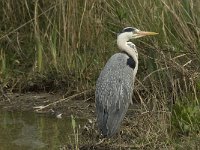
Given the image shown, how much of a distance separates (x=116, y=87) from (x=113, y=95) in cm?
12

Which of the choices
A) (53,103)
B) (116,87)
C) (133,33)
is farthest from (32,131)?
(133,33)

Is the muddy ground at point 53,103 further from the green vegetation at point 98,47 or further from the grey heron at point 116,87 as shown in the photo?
the grey heron at point 116,87

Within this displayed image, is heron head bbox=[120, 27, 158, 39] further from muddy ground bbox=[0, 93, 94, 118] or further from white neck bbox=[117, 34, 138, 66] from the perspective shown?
muddy ground bbox=[0, 93, 94, 118]

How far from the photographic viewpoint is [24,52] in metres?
8.91

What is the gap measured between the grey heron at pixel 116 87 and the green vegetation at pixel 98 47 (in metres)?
0.20

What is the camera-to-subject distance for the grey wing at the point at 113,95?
247 inches

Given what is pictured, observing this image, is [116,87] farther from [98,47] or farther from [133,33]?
[98,47]

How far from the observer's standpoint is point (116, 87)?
6.58m

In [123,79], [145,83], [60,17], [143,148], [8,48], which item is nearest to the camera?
[143,148]

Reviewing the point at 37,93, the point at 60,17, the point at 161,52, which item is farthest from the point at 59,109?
the point at 161,52

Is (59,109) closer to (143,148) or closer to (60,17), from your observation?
(60,17)

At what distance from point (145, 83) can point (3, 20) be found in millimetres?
2348

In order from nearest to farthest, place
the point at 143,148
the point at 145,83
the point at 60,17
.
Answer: the point at 143,148 < the point at 145,83 < the point at 60,17

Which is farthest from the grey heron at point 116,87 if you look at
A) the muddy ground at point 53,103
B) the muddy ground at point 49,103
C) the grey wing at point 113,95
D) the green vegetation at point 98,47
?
the muddy ground at point 49,103
